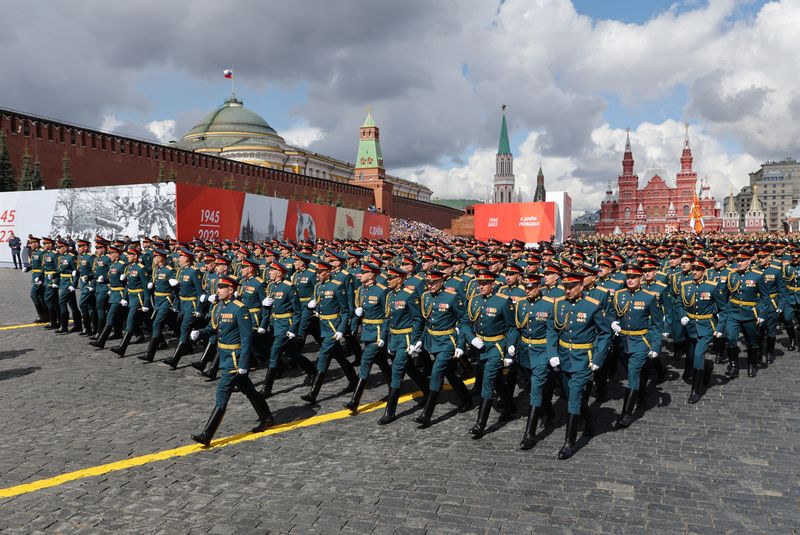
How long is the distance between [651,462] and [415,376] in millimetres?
2930

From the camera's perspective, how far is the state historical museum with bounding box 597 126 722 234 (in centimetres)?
10538

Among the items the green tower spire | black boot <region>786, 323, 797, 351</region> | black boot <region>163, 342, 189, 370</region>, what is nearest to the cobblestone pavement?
black boot <region>163, 342, 189, 370</region>

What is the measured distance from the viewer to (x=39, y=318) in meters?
13.7

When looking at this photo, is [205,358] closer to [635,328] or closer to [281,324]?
[281,324]

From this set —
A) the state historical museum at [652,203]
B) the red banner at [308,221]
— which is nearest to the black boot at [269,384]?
the red banner at [308,221]

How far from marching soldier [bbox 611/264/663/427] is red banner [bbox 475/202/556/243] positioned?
2781 centimetres

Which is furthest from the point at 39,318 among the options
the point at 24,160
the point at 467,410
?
the point at 24,160

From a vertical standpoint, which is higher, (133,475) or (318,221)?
(318,221)

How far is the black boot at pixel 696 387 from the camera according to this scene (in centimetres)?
791

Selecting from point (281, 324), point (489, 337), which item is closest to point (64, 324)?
point (281, 324)

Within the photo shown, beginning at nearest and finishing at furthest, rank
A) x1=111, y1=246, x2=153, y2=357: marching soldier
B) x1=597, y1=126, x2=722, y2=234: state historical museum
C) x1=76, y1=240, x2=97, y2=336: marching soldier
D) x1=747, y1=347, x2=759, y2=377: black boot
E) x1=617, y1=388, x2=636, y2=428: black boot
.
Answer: x1=617, y1=388, x2=636, y2=428: black boot
x1=747, y1=347, x2=759, y2=377: black boot
x1=111, y1=246, x2=153, y2=357: marching soldier
x1=76, y1=240, x2=97, y2=336: marching soldier
x1=597, y1=126, x2=722, y2=234: state historical museum

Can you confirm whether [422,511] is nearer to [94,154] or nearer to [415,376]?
[415,376]

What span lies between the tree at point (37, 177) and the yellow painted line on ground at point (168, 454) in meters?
33.5

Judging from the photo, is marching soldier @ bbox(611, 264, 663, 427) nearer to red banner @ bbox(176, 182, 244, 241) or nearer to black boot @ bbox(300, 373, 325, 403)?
black boot @ bbox(300, 373, 325, 403)
